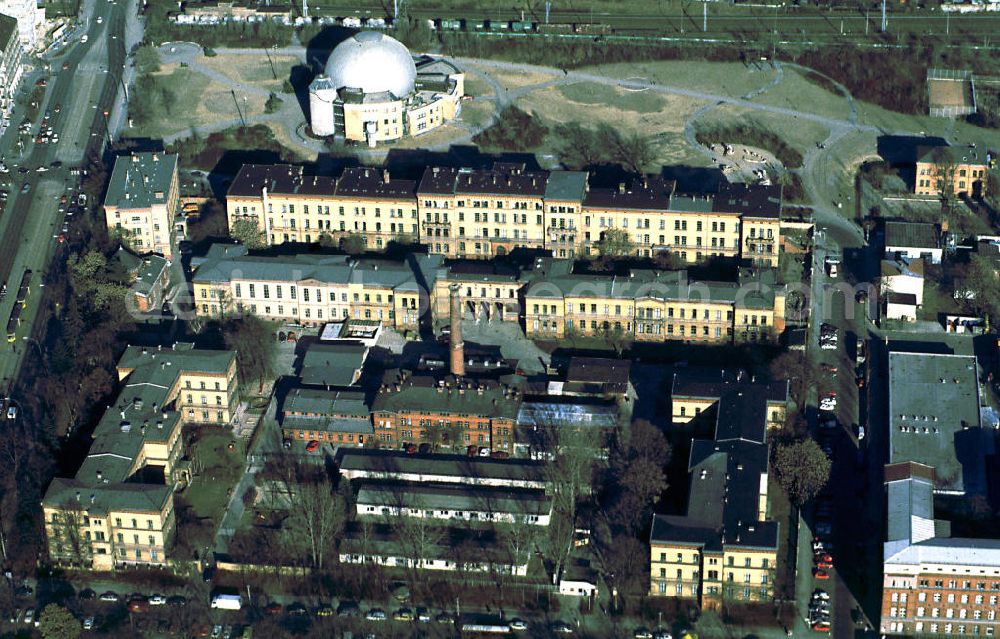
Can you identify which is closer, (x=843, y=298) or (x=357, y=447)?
(x=357, y=447)

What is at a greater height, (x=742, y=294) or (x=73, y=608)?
(x=742, y=294)

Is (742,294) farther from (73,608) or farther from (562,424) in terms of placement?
(73,608)

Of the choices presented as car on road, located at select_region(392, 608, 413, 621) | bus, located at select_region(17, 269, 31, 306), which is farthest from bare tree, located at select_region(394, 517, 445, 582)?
bus, located at select_region(17, 269, 31, 306)

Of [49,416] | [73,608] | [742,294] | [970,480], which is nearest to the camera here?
[73,608]

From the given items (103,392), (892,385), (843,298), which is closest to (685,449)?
(892,385)

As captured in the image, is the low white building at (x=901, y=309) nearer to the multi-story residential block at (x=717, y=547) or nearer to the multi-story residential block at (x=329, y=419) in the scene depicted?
the multi-story residential block at (x=717, y=547)

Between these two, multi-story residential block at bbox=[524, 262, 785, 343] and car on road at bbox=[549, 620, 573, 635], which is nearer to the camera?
car on road at bbox=[549, 620, 573, 635]

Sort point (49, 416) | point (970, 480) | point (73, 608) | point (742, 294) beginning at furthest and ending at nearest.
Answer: point (742, 294)
point (49, 416)
point (970, 480)
point (73, 608)

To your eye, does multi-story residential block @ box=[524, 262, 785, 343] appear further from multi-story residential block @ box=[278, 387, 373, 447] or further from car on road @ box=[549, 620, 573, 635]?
car on road @ box=[549, 620, 573, 635]
